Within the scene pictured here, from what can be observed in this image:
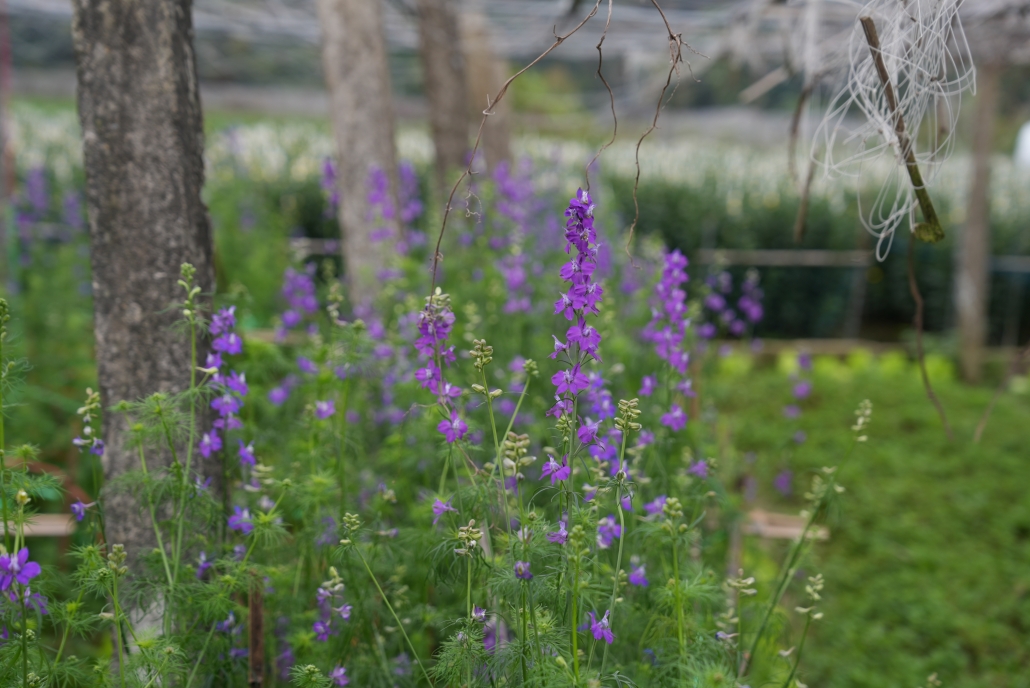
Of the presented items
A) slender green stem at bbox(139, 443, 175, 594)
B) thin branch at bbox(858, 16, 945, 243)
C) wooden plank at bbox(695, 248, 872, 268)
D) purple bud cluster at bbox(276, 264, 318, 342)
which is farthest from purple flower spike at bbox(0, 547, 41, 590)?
wooden plank at bbox(695, 248, 872, 268)

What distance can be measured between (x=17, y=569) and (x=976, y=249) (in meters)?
7.49

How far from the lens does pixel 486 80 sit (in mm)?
8555

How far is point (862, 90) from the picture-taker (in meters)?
1.92

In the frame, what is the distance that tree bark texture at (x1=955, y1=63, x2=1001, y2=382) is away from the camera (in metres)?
6.57

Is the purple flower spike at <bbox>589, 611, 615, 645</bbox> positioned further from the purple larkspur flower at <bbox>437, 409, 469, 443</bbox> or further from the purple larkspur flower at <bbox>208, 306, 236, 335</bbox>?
the purple larkspur flower at <bbox>208, 306, 236, 335</bbox>

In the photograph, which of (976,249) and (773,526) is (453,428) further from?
(976,249)

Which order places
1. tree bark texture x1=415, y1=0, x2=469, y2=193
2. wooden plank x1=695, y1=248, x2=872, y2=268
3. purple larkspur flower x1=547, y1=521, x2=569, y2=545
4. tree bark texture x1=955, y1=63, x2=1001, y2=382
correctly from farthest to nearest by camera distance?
wooden plank x1=695, y1=248, x2=872, y2=268 → tree bark texture x1=955, y1=63, x2=1001, y2=382 → tree bark texture x1=415, y1=0, x2=469, y2=193 → purple larkspur flower x1=547, y1=521, x2=569, y2=545

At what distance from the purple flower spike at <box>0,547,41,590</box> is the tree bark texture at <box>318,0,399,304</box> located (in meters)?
2.73

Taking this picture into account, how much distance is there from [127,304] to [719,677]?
1723 mm

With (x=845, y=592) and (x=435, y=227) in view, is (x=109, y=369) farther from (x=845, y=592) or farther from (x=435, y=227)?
(x=845, y=592)

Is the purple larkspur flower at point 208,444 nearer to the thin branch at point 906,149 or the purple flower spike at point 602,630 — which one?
the purple flower spike at point 602,630

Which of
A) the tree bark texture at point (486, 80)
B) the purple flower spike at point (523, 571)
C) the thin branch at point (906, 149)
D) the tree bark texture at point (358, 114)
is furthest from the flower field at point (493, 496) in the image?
the tree bark texture at point (486, 80)

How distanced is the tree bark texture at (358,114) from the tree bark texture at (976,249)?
5.31 meters

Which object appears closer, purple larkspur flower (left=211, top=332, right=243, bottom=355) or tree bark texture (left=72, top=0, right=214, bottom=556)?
purple larkspur flower (left=211, top=332, right=243, bottom=355)
